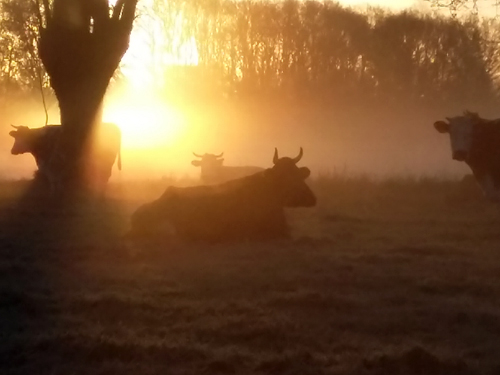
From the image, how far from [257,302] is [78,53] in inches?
419

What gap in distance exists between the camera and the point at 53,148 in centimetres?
1688

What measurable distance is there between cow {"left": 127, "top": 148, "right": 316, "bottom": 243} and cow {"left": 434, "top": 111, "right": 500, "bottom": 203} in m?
3.07

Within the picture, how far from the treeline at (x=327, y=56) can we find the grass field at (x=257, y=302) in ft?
106

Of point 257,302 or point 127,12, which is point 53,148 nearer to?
point 127,12

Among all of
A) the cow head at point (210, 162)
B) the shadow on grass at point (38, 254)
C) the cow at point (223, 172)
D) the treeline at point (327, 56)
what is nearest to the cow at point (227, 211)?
the shadow on grass at point (38, 254)

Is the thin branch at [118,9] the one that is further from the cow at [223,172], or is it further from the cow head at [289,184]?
the cow head at [289,184]

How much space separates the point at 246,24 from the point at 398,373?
3955 centimetres

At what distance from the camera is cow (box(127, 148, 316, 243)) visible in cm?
941

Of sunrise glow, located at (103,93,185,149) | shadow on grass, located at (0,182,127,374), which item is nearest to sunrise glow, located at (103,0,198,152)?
sunrise glow, located at (103,93,185,149)

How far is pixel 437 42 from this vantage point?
1710 inches

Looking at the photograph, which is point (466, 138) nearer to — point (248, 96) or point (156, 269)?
point (156, 269)

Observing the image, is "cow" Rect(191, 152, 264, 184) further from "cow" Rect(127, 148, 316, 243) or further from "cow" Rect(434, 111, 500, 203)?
"cow" Rect(127, 148, 316, 243)

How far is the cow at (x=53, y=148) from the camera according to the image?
16.9m

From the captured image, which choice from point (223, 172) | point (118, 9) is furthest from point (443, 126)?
point (223, 172)
